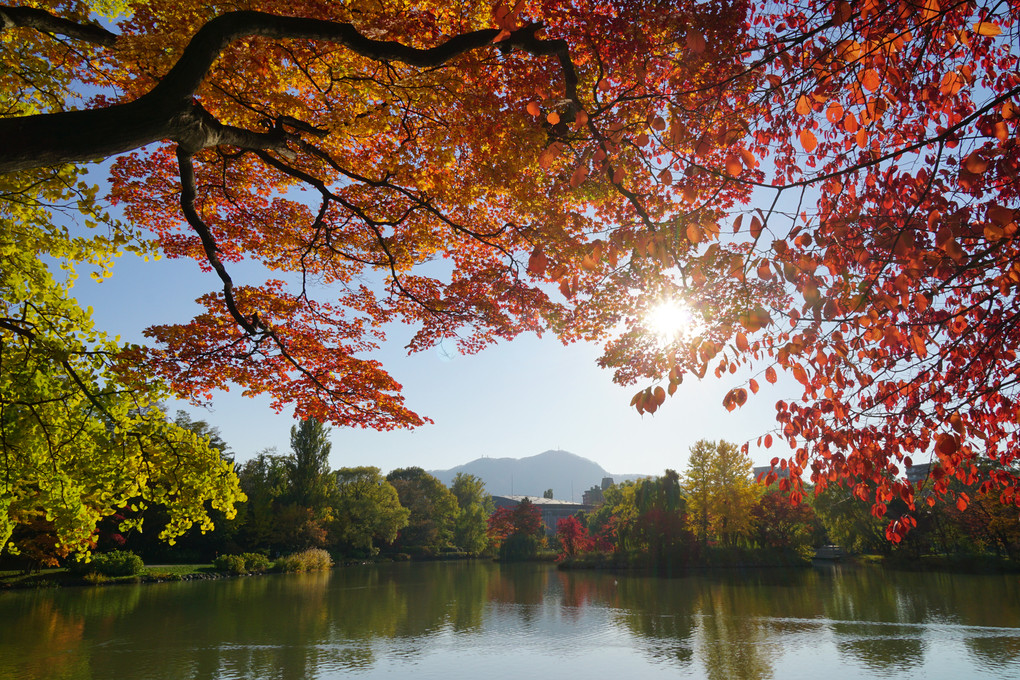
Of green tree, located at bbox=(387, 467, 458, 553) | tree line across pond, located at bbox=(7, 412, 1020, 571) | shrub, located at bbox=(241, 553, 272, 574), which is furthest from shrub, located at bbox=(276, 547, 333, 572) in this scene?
green tree, located at bbox=(387, 467, 458, 553)

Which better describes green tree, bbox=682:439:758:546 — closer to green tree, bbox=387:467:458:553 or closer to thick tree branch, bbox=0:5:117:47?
green tree, bbox=387:467:458:553

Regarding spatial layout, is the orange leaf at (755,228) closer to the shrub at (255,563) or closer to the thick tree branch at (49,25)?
the thick tree branch at (49,25)

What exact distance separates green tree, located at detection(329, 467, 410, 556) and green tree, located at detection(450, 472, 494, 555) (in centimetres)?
863

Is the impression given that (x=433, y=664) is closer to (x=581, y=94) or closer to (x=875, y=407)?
(x=875, y=407)

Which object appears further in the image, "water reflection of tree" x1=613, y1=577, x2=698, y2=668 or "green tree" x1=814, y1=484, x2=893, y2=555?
"green tree" x1=814, y1=484, x2=893, y2=555

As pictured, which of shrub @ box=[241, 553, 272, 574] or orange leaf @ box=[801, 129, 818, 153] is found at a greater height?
orange leaf @ box=[801, 129, 818, 153]

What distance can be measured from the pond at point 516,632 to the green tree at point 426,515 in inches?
1219

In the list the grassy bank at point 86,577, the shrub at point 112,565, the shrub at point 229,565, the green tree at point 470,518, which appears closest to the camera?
the grassy bank at point 86,577

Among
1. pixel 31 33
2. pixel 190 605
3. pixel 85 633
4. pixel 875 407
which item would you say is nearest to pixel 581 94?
pixel 875 407

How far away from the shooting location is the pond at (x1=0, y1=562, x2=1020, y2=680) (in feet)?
31.6

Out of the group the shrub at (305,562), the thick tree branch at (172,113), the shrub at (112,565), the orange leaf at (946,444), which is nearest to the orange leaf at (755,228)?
the orange leaf at (946,444)

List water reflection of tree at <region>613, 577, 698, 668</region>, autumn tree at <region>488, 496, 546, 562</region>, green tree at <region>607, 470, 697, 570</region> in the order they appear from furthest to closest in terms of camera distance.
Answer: autumn tree at <region>488, 496, 546, 562</region> → green tree at <region>607, 470, 697, 570</region> → water reflection of tree at <region>613, 577, 698, 668</region>

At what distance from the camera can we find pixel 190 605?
17.2 meters

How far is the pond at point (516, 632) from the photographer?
31.6 feet
